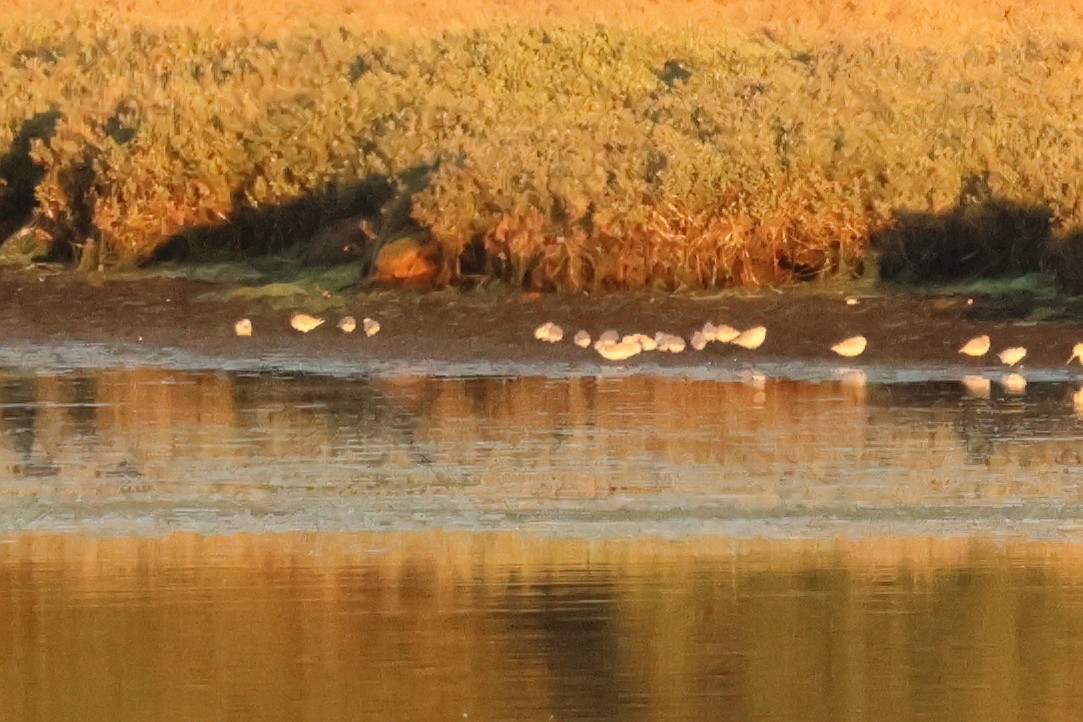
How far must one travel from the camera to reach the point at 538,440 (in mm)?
13055

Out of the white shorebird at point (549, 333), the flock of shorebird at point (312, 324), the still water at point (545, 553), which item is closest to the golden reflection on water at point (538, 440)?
the still water at point (545, 553)

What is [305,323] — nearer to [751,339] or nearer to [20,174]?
[751,339]

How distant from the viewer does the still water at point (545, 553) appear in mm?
7871

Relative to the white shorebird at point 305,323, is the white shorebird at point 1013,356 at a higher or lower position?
lower

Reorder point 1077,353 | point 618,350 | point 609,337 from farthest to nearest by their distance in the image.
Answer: point 609,337
point 618,350
point 1077,353

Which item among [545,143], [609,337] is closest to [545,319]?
[609,337]

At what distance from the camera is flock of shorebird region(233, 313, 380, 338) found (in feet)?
57.8

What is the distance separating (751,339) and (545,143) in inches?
138

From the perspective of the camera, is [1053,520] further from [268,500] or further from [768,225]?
[768,225]

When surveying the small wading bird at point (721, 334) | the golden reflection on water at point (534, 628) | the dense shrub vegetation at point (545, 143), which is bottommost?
the golden reflection on water at point (534, 628)

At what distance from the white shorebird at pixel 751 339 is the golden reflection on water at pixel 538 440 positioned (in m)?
0.92

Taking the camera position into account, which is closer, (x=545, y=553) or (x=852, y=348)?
(x=545, y=553)

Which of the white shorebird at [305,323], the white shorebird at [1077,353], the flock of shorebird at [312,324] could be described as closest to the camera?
the white shorebird at [1077,353]

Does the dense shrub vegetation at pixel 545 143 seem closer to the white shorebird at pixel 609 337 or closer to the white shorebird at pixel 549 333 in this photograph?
the white shorebird at pixel 549 333
